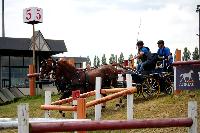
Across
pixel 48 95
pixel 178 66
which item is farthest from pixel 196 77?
pixel 48 95

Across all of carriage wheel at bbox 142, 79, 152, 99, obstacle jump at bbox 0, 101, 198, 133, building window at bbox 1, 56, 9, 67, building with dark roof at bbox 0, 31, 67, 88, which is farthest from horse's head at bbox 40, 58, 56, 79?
building window at bbox 1, 56, 9, 67

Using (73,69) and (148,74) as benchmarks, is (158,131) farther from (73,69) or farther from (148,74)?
(73,69)

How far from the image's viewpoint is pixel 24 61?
28.4 m

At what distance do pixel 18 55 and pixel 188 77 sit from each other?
1695 cm

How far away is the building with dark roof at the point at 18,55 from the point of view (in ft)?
89.6

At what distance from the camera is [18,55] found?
92.5ft

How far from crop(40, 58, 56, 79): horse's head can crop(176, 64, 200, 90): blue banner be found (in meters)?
4.58

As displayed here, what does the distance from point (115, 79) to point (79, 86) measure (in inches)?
68.6

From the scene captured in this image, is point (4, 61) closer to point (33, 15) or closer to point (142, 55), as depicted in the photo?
point (33, 15)

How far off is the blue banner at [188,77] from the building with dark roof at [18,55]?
14.8 m

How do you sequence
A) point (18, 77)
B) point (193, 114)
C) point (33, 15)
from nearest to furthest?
point (193, 114) < point (33, 15) < point (18, 77)

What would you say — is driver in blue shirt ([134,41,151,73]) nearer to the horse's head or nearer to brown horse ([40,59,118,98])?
brown horse ([40,59,118,98])

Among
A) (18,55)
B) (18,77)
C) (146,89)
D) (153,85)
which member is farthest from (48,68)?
(18,55)

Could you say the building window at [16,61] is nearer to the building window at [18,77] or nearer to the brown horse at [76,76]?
the building window at [18,77]
